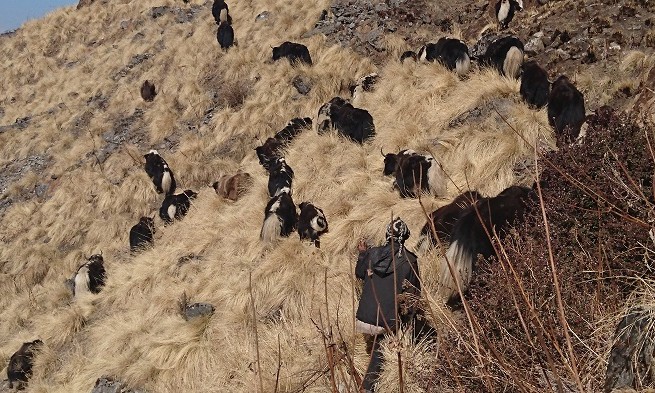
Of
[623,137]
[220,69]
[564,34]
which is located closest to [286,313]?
[623,137]

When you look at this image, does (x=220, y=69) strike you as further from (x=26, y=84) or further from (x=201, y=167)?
(x=26, y=84)

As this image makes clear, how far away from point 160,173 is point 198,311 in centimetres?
677

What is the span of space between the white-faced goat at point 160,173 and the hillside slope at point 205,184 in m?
0.38

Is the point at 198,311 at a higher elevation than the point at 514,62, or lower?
lower

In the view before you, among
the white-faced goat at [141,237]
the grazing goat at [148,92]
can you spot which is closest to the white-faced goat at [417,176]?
the white-faced goat at [141,237]

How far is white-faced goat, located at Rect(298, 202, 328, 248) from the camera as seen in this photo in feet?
23.8

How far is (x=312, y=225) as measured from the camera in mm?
7309

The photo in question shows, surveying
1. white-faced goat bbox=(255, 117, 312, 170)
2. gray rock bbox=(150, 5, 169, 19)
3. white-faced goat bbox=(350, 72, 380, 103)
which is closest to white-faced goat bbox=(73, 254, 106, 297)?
white-faced goat bbox=(255, 117, 312, 170)

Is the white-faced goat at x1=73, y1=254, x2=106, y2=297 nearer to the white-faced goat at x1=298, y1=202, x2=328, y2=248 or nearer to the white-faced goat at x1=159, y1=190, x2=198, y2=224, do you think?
the white-faced goat at x1=159, y1=190, x2=198, y2=224

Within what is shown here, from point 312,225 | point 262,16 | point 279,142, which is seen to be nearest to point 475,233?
point 312,225

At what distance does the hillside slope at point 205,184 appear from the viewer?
6004 mm

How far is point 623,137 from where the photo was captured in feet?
13.3

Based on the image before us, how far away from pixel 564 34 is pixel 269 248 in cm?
695

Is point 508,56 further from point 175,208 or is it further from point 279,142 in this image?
point 175,208
